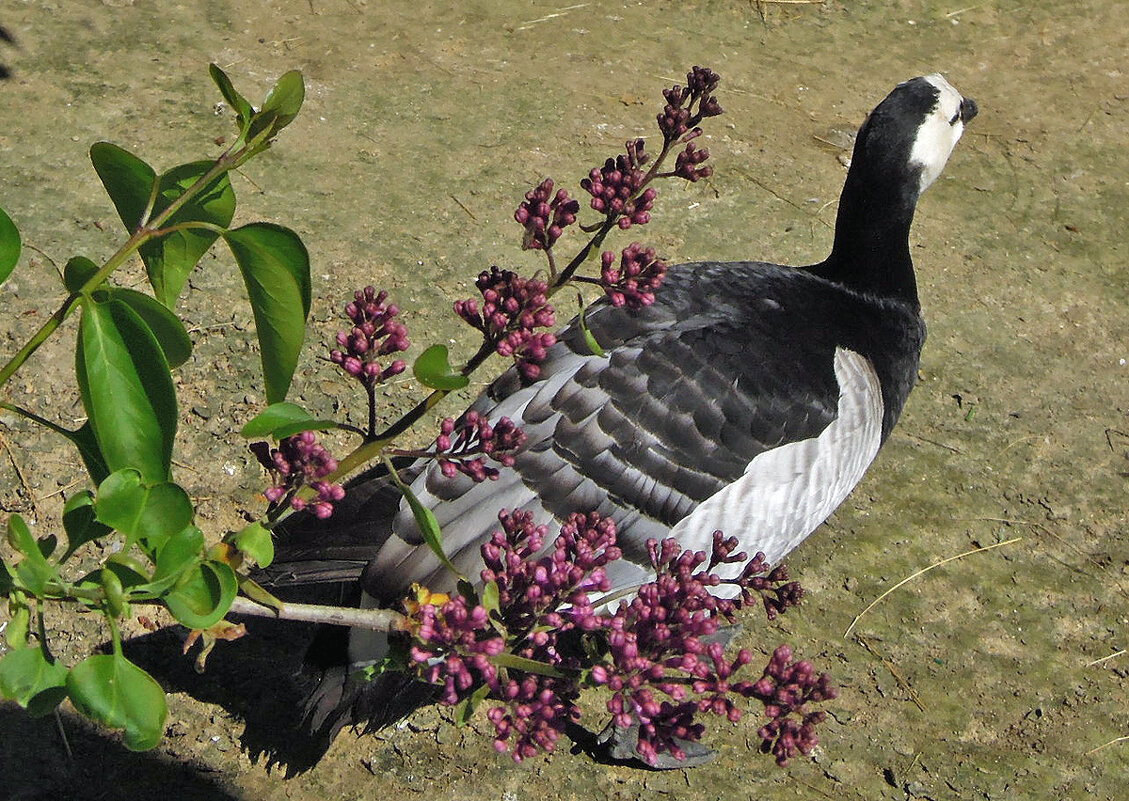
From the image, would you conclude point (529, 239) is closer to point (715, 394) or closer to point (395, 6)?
point (715, 394)

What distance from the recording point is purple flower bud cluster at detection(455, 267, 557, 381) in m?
1.15

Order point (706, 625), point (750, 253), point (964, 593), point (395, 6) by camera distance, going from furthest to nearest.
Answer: point (395, 6), point (750, 253), point (964, 593), point (706, 625)

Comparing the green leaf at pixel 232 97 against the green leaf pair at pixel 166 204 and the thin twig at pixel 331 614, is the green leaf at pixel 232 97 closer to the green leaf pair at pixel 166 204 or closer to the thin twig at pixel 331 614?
the green leaf pair at pixel 166 204

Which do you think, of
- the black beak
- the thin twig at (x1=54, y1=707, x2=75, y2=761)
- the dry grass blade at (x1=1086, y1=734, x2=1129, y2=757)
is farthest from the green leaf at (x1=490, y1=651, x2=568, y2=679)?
the black beak

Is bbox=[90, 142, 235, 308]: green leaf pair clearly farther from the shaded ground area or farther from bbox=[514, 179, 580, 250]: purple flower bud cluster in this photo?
the shaded ground area

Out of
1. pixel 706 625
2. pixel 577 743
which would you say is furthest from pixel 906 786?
pixel 706 625

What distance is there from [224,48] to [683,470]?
2.91m

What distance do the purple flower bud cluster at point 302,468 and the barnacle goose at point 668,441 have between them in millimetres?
1126

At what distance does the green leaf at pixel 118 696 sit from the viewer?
1.02 m

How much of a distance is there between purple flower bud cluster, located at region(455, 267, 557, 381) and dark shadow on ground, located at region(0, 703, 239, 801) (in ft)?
5.65

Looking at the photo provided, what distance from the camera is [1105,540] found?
327 cm

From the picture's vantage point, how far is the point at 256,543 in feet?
3.80

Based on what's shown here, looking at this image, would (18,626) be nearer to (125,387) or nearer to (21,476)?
(125,387)

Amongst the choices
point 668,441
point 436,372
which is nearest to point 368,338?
point 436,372
